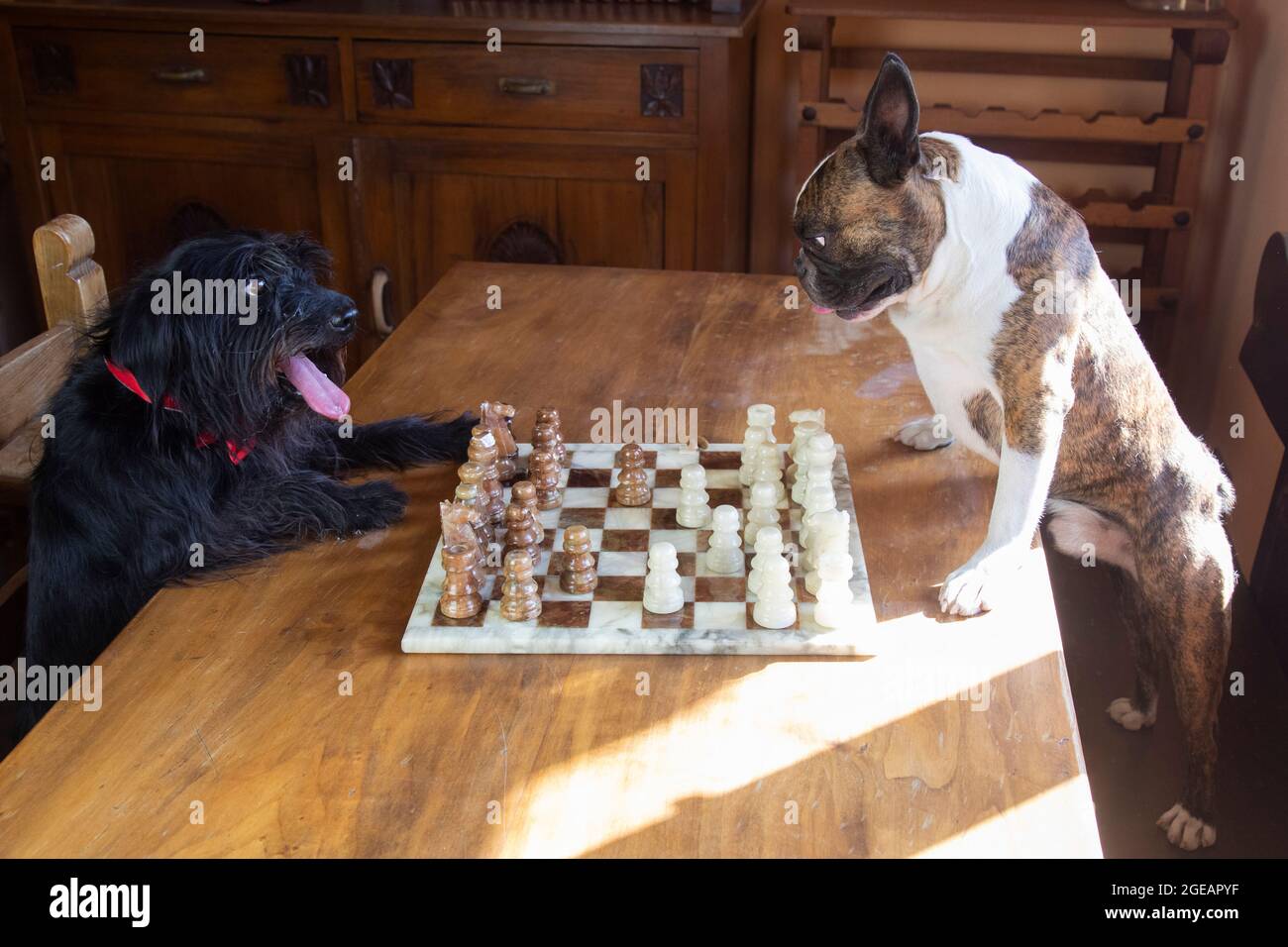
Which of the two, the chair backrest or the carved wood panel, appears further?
the carved wood panel

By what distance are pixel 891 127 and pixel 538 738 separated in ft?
2.46

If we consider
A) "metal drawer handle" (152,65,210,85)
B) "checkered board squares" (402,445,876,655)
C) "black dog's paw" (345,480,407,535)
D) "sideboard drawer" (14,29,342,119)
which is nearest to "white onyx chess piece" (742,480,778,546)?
"checkered board squares" (402,445,876,655)

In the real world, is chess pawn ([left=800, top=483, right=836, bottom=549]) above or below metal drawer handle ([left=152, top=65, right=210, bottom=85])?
below

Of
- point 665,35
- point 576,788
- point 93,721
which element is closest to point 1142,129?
point 665,35

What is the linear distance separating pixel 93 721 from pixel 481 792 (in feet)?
1.33

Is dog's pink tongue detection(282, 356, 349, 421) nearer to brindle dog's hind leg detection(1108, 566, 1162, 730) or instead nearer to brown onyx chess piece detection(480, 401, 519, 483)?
brown onyx chess piece detection(480, 401, 519, 483)

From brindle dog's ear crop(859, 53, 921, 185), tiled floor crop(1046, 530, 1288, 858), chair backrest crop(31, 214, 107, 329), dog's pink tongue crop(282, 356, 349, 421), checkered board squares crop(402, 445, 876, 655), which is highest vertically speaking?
brindle dog's ear crop(859, 53, 921, 185)

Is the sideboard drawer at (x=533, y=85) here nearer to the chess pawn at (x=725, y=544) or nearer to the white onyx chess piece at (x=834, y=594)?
the chess pawn at (x=725, y=544)

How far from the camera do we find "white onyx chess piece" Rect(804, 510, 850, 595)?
137cm

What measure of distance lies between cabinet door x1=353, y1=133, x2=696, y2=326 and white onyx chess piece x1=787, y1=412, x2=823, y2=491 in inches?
61.5

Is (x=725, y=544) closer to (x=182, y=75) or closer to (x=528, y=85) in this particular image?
(x=528, y=85)

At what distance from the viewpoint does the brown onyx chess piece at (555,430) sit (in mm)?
1677

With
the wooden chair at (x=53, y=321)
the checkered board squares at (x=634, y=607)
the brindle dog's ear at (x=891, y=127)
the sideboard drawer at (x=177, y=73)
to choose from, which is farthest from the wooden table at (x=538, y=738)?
the sideboard drawer at (x=177, y=73)

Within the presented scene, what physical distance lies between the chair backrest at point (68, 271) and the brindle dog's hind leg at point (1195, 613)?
1.49 m
